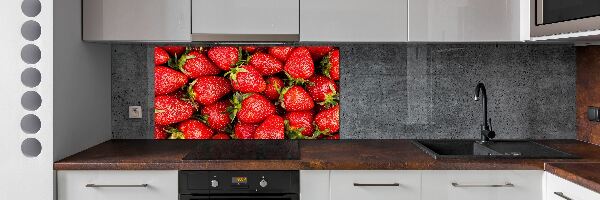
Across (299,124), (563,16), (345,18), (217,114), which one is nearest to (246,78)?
(217,114)

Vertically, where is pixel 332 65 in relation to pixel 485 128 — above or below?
above

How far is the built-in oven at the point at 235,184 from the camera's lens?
2.27m

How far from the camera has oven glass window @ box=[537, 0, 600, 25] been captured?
2.05 metres

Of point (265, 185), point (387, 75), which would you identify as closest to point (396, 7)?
point (387, 75)

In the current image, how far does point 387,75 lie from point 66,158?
1.51 meters

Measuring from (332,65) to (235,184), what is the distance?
0.92 metres

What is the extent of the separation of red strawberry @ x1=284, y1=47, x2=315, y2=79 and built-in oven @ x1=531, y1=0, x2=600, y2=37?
102 cm

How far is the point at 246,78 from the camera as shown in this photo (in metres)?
2.91

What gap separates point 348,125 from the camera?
9.71 feet
